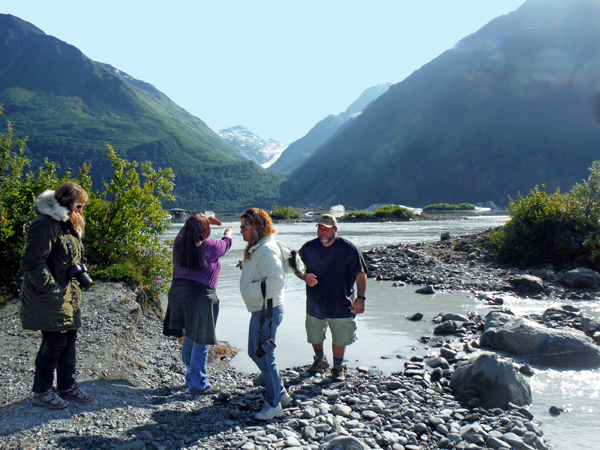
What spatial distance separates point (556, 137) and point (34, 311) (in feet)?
491

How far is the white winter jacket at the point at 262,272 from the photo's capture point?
4719 mm

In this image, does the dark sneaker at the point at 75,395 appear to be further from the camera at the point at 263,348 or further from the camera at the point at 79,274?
the camera at the point at 263,348

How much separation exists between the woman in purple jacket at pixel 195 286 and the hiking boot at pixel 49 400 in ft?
4.50

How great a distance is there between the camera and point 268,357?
15.8 feet

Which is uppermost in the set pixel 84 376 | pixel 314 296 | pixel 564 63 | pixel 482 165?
pixel 564 63

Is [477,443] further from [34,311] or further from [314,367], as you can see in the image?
[34,311]

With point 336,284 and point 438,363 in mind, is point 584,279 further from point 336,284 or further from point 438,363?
point 336,284

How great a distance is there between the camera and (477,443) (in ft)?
15.3

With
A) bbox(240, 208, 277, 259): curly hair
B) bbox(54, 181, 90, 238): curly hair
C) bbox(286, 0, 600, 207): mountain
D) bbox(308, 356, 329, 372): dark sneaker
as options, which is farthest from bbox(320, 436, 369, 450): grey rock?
bbox(286, 0, 600, 207): mountain

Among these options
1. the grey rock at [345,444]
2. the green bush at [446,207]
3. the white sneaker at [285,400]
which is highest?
the green bush at [446,207]

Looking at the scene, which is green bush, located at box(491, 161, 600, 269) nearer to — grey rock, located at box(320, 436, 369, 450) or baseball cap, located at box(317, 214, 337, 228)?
baseball cap, located at box(317, 214, 337, 228)

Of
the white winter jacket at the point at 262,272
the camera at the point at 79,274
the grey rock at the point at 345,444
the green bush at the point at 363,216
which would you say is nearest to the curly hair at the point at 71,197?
the camera at the point at 79,274

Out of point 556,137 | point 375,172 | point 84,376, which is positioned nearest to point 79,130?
point 375,172

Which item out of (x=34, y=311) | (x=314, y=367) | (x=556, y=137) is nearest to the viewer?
(x=34, y=311)
